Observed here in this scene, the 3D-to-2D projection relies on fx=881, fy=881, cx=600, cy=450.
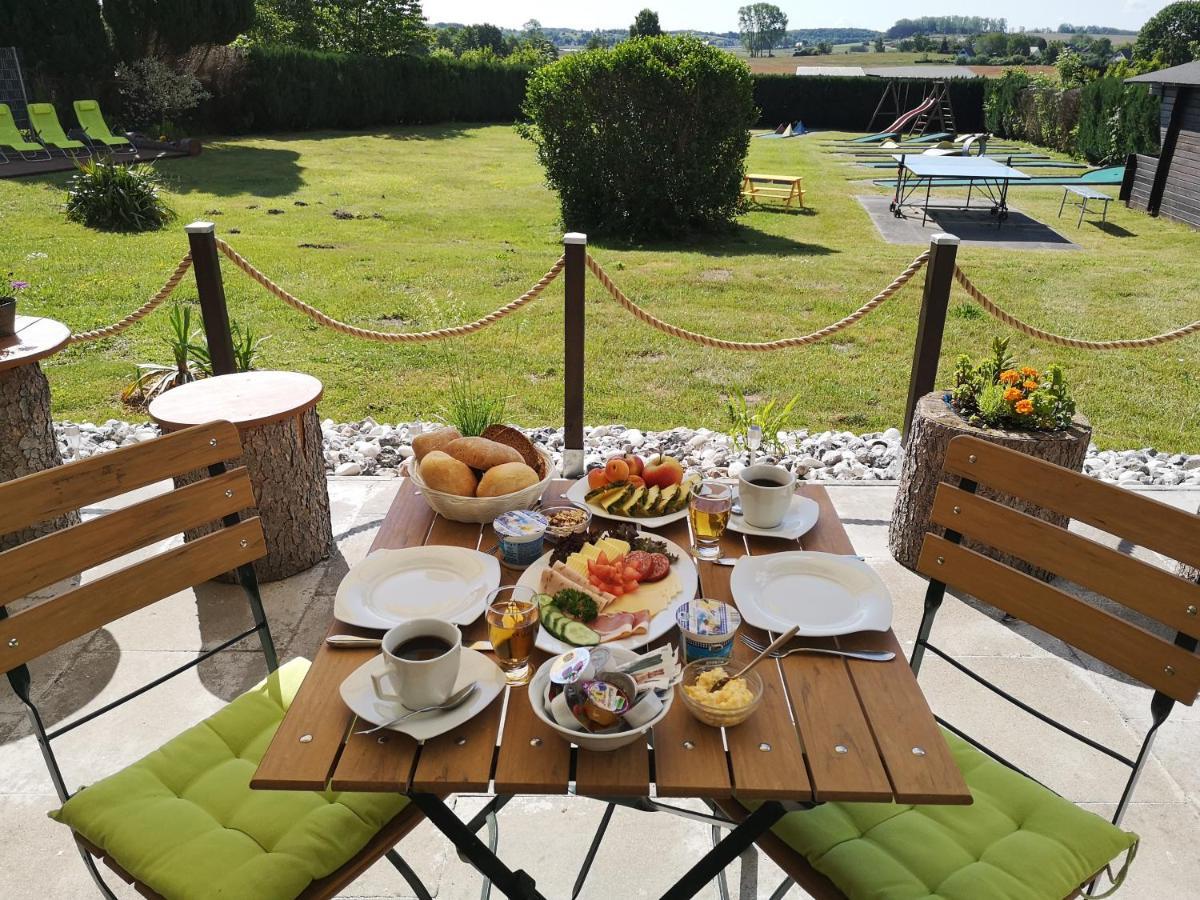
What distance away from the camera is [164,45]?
2031cm

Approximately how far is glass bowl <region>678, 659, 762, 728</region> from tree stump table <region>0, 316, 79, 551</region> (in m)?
3.15

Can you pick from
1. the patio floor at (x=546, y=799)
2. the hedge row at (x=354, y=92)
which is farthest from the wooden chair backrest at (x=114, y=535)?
the hedge row at (x=354, y=92)

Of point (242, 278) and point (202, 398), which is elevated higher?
point (202, 398)

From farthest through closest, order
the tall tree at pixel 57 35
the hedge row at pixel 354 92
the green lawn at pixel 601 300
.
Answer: the hedge row at pixel 354 92 → the tall tree at pixel 57 35 → the green lawn at pixel 601 300

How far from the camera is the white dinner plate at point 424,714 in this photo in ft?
5.26

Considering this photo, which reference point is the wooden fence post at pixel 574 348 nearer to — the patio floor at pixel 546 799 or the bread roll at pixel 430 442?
the patio floor at pixel 546 799

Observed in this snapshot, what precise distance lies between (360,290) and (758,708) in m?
8.26

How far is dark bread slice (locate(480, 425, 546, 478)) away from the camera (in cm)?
254

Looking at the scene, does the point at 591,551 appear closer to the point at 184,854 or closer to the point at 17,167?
the point at 184,854

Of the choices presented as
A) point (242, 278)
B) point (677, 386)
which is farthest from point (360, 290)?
point (677, 386)

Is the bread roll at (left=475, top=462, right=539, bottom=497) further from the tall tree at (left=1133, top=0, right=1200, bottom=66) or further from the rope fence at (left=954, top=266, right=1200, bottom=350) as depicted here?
the tall tree at (left=1133, top=0, right=1200, bottom=66)

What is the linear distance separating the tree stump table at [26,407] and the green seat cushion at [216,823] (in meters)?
2.15

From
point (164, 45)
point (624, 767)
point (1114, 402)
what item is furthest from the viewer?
point (164, 45)

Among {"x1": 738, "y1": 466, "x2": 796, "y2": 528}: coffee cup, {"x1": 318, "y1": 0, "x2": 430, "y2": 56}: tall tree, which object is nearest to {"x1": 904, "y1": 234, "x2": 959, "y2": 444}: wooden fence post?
{"x1": 738, "y1": 466, "x2": 796, "y2": 528}: coffee cup
